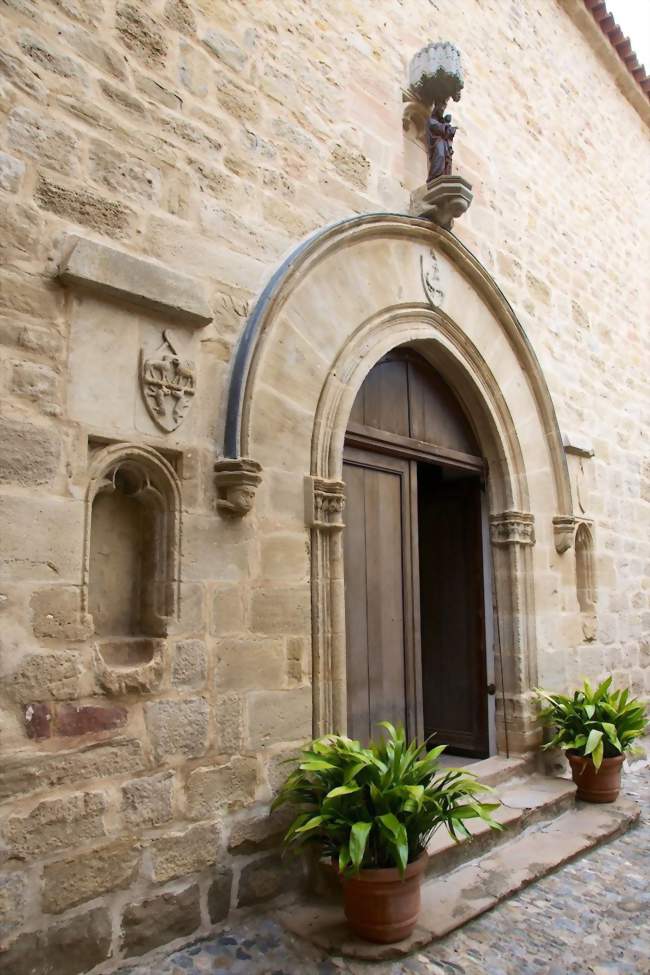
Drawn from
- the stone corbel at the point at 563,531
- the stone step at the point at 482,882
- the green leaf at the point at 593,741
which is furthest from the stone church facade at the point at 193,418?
the green leaf at the point at 593,741

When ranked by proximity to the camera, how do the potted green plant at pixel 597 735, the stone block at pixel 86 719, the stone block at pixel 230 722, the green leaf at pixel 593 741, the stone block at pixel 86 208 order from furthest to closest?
the potted green plant at pixel 597 735 < the green leaf at pixel 593 741 < the stone block at pixel 230 722 < the stone block at pixel 86 208 < the stone block at pixel 86 719

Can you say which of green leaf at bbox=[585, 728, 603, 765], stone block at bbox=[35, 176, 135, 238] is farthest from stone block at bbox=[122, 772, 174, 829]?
green leaf at bbox=[585, 728, 603, 765]

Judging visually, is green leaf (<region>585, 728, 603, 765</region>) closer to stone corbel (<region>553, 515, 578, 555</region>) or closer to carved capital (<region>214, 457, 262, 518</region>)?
stone corbel (<region>553, 515, 578, 555</region>)

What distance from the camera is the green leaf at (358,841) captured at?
2.57 metres

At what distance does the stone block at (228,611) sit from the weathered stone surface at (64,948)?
1.06 metres

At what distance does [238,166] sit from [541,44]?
172 inches

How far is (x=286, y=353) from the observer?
343 cm

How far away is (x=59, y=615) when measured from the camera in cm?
249

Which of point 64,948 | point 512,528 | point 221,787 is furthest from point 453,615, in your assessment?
point 64,948

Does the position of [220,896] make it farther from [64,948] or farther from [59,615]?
[59,615]

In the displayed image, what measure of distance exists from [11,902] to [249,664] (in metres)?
1.18

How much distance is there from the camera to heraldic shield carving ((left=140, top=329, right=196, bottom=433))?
286cm

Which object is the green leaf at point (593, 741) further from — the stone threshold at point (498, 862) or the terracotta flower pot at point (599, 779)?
the stone threshold at point (498, 862)

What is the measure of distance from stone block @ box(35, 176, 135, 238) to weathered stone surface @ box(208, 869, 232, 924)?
2537 millimetres
